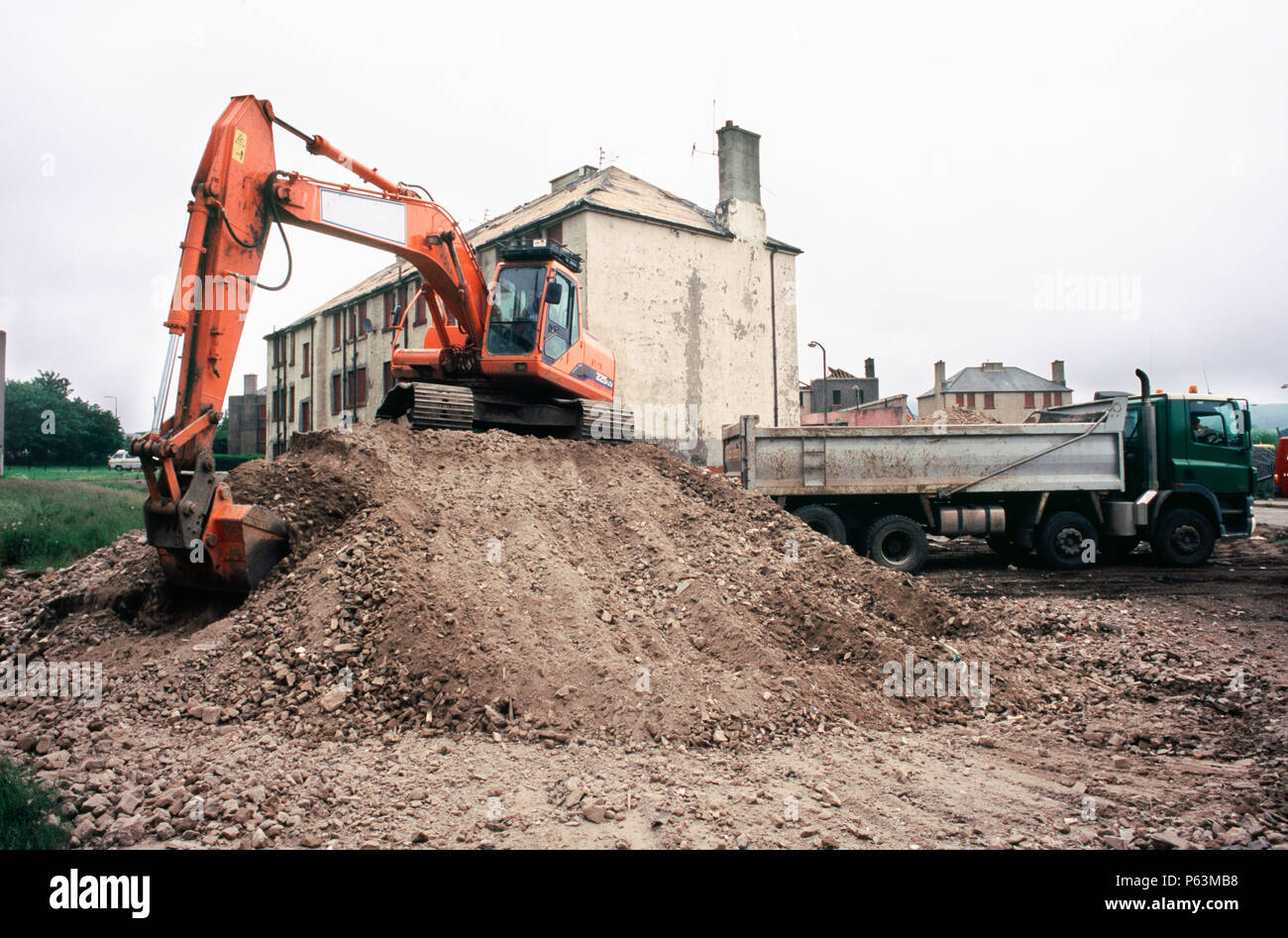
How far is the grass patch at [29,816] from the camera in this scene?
3637 millimetres

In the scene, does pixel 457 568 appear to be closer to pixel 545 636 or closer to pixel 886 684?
pixel 545 636

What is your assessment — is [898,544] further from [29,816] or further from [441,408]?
[29,816]

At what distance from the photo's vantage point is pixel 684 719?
218 inches

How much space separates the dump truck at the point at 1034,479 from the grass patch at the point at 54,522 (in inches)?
388

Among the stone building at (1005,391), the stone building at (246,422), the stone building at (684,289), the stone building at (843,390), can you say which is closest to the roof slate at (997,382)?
the stone building at (1005,391)

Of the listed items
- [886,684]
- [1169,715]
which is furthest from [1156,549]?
[886,684]

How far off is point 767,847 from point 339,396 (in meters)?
33.2

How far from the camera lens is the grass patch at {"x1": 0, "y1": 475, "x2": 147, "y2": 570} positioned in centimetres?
1120

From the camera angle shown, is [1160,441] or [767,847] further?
[1160,441]

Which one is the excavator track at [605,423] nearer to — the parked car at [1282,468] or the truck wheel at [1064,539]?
the truck wheel at [1064,539]

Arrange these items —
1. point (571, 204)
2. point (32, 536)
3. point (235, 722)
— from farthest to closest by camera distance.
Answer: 1. point (571, 204)
2. point (32, 536)
3. point (235, 722)

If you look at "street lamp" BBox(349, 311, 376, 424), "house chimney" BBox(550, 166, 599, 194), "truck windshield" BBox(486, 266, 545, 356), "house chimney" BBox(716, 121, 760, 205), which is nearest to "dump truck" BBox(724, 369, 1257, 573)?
"truck windshield" BBox(486, 266, 545, 356)

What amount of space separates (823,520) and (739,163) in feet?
49.5

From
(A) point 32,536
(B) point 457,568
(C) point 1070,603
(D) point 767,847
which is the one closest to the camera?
(D) point 767,847
